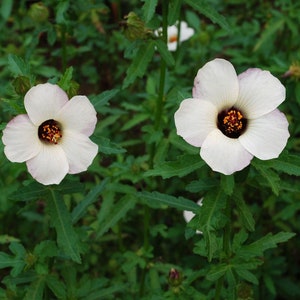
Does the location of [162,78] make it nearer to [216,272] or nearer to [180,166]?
[180,166]

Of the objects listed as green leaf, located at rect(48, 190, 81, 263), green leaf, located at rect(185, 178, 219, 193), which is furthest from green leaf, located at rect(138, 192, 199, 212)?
green leaf, located at rect(48, 190, 81, 263)

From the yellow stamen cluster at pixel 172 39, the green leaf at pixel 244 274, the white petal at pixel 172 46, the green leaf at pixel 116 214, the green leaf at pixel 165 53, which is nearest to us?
the green leaf at pixel 244 274

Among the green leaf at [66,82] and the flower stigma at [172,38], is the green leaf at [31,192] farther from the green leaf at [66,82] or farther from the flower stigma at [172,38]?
the flower stigma at [172,38]

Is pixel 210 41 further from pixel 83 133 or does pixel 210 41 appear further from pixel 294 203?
pixel 83 133

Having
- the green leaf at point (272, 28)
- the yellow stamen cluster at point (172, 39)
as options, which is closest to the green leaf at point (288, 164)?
the green leaf at point (272, 28)

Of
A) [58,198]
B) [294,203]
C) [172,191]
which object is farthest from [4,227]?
[294,203]

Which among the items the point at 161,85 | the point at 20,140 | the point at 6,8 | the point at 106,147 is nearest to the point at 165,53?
the point at 161,85

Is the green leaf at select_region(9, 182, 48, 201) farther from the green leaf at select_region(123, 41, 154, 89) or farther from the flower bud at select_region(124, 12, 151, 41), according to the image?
the flower bud at select_region(124, 12, 151, 41)
